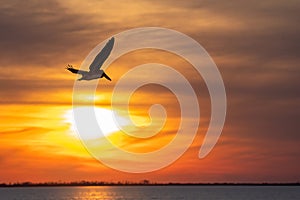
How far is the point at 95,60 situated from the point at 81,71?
4.77ft

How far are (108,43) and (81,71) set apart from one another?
2.58m

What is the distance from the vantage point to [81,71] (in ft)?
177

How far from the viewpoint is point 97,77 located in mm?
52750

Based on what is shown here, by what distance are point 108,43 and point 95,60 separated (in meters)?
1.77

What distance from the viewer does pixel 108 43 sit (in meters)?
53.9

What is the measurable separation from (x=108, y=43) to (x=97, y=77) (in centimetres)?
262

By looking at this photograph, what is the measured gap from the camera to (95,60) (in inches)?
2163

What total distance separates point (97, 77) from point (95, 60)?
2511 millimetres
